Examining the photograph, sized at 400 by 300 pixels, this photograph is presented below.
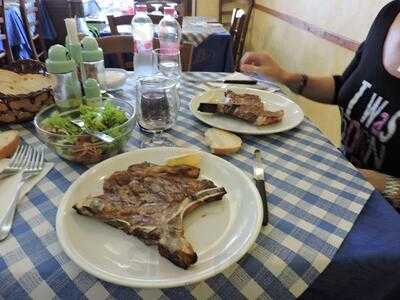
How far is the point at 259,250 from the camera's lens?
505 millimetres

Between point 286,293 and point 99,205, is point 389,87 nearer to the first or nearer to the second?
point 286,293

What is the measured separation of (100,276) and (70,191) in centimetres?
19

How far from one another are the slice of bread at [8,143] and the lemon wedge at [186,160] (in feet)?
1.19

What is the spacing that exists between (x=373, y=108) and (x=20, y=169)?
952mm

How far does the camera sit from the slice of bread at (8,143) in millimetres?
696

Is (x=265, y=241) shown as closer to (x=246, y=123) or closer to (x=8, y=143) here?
(x=246, y=123)

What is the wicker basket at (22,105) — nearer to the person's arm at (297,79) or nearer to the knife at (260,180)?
the knife at (260,180)

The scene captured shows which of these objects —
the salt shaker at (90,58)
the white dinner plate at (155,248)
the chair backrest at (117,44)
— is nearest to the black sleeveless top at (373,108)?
the white dinner plate at (155,248)

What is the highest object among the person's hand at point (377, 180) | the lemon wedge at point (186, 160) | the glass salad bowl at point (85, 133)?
the glass salad bowl at point (85, 133)

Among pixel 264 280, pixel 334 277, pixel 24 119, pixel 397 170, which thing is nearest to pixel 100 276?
pixel 264 280

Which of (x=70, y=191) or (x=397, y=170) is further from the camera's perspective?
(x=397, y=170)

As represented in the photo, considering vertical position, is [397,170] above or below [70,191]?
below

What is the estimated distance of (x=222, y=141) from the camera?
0.79m

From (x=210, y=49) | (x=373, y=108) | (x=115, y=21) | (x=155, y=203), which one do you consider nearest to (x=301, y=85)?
(x=373, y=108)
